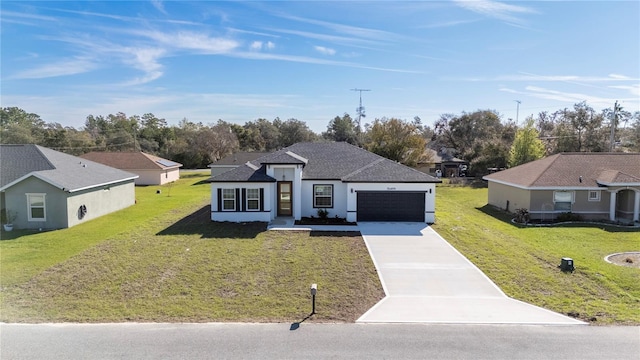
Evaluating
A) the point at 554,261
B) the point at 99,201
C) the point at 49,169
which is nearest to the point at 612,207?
the point at 554,261

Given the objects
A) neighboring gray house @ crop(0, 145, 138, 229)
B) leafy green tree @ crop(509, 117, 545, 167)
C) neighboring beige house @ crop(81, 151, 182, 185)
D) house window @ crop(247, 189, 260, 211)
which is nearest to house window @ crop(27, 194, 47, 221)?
neighboring gray house @ crop(0, 145, 138, 229)

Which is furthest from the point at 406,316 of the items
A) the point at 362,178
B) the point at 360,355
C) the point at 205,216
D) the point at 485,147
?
the point at 485,147

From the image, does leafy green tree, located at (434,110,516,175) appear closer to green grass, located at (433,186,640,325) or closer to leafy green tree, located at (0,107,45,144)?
green grass, located at (433,186,640,325)

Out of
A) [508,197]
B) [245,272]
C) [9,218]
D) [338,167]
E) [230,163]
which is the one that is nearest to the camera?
[245,272]

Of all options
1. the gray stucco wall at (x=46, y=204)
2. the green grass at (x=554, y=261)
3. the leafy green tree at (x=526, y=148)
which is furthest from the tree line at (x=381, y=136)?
the gray stucco wall at (x=46, y=204)

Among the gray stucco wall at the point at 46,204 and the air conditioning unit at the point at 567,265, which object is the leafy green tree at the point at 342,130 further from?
the air conditioning unit at the point at 567,265

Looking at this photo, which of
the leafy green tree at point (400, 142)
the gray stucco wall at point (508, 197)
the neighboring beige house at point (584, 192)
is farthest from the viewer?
the leafy green tree at point (400, 142)

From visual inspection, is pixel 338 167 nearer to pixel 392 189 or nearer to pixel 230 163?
pixel 392 189
